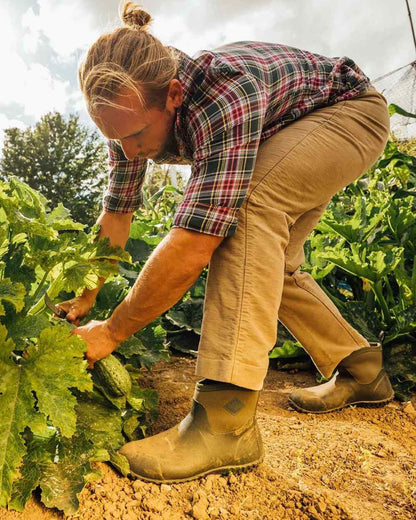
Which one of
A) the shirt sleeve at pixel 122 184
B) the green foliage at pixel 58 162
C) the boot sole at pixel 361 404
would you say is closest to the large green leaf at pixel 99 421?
the shirt sleeve at pixel 122 184

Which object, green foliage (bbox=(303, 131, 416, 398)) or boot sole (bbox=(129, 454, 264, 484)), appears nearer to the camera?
boot sole (bbox=(129, 454, 264, 484))

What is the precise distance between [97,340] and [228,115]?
82cm

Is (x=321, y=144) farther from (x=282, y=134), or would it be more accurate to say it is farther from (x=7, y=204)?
(x=7, y=204)

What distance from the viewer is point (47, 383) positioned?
133 cm

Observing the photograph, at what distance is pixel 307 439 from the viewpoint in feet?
6.72

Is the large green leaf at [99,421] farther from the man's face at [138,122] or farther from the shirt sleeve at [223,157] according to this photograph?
the man's face at [138,122]

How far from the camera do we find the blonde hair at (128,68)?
1620 mm

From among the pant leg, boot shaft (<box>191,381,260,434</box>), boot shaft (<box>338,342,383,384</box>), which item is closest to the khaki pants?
boot shaft (<box>191,381,260,434</box>)

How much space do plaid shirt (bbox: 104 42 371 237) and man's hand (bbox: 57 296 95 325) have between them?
0.59 m

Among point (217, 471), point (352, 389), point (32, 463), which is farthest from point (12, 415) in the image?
point (352, 389)

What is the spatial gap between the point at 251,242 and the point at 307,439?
2.90 feet

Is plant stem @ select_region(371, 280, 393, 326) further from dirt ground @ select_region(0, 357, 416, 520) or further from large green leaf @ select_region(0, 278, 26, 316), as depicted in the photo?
large green leaf @ select_region(0, 278, 26, 316)

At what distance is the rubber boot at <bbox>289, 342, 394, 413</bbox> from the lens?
2352 mm

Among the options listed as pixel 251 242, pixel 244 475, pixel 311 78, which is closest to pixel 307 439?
pixel 244 475
